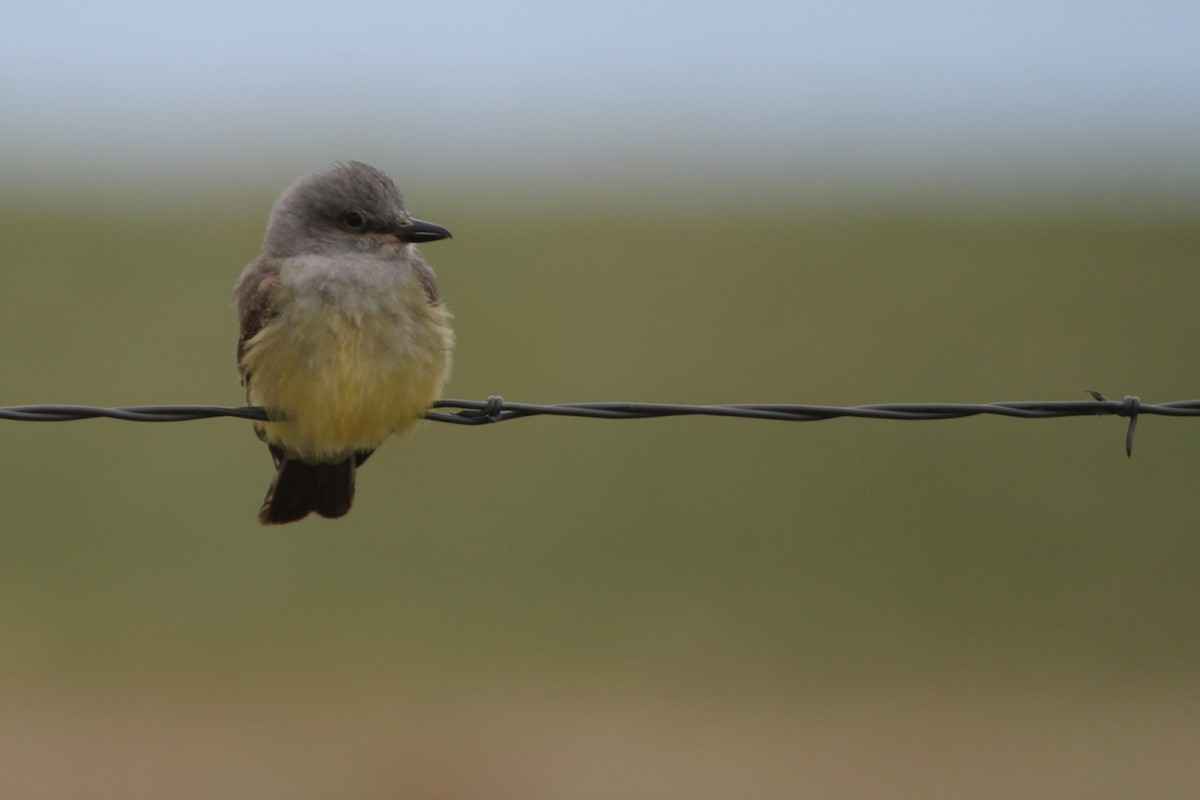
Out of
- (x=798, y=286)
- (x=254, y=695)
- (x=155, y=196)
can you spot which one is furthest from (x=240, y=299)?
(x=155, y=196)

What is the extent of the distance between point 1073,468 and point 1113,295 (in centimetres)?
406

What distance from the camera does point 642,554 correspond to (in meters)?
11.3

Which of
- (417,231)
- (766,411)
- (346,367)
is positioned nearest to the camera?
(766,411)

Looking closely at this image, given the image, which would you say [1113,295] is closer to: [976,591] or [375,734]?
[976,591]

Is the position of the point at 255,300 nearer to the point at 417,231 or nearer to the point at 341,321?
the point at 341,321

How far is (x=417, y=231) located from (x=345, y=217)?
0.94 ft

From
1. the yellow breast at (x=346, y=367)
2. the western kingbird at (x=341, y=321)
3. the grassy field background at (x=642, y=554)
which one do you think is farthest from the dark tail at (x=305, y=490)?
the grassy field background at (x=642, y=554)

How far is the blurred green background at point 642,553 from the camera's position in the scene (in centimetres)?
910

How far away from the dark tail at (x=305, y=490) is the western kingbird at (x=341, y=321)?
2.5 inches

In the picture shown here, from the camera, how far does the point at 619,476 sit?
12.1 metres

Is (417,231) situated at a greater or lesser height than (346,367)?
greater

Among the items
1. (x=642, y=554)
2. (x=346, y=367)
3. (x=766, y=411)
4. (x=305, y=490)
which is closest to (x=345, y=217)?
(x=346, y=367)

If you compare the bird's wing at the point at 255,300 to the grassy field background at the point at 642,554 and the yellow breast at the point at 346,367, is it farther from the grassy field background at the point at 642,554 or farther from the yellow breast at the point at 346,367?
the grassy field background at the point at 642,554

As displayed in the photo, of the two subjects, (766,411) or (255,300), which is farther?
(255,300)
